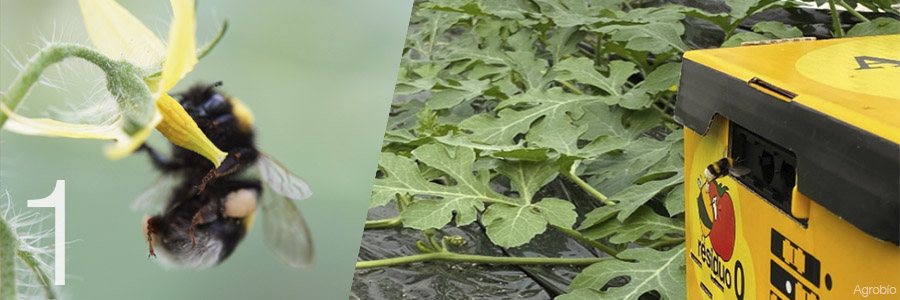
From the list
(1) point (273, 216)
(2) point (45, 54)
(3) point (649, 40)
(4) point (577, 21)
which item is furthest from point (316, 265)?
(4) point (577, 21)

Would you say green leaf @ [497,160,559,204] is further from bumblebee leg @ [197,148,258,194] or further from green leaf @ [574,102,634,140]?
bumblebee leg @ [197,148,258,194]

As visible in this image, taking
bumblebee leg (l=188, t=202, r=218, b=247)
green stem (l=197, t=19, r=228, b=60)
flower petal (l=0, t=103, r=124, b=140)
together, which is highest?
green stem (l=197, t=19, r=228, b=60)

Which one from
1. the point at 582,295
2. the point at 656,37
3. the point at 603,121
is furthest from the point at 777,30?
the point at 582,295

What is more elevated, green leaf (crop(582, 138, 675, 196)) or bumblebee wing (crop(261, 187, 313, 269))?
bumblebee wing (crop(261, 187, 313, 269))

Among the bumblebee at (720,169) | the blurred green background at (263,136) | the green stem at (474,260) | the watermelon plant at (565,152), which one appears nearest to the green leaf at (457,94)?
the watermelon plant at (565,152)

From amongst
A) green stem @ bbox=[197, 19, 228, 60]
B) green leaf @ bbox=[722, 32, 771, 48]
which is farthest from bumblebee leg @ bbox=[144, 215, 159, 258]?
green leaf @ bbox=[722, 32, 771, 48]

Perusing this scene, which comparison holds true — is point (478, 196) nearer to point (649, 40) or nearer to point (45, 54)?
point (649, 40)

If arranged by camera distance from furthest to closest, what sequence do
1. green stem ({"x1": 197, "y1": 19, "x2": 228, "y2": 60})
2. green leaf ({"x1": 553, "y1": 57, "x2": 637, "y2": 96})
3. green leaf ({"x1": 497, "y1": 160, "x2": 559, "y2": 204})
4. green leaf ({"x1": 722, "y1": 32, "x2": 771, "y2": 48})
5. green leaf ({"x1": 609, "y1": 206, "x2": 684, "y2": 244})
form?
1. green leaf ({"x1": 553, "y1": 57, "x2": 637, "y2": 96})
2. green leaf ({"x1": 722, "y1": 32, "x2": 771, "y2": 48})
3. green leaf ({"x1": 497, "y1": 160, "x2": 559, "y2": 204})
4. green leaf ({"x1": 609, "y1": 206, "x2": 684, "y2": 244})
5. green stem ({"x1": 197, "y1": 19, "x2": 228, "y2": 60})

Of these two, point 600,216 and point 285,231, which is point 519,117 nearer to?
point 600,216
